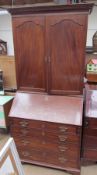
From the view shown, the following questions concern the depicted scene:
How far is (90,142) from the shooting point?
2150mm

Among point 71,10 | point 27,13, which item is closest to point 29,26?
point 27,13

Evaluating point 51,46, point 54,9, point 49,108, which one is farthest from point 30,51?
point 49,108

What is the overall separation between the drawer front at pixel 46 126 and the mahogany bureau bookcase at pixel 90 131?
200 millimetres

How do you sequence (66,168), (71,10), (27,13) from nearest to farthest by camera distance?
(71,10)
(27,13)
(66,168)

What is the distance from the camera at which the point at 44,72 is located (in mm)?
2188

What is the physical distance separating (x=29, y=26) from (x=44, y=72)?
22.6 inches

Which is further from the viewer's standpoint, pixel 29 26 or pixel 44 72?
pixel 44 72

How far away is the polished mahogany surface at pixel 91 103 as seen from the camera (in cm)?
208

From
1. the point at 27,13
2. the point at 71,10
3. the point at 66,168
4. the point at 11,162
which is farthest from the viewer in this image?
the point at 66,168

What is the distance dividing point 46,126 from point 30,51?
0.93 m

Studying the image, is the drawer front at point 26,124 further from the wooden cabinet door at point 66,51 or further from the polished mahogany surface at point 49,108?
the wooden cabinet door at point 66,51

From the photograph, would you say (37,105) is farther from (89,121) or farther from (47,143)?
(89,121)

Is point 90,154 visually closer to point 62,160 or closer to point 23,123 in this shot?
point 62,160

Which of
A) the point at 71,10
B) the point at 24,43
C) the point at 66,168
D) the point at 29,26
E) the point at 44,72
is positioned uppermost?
the point at 71,10
